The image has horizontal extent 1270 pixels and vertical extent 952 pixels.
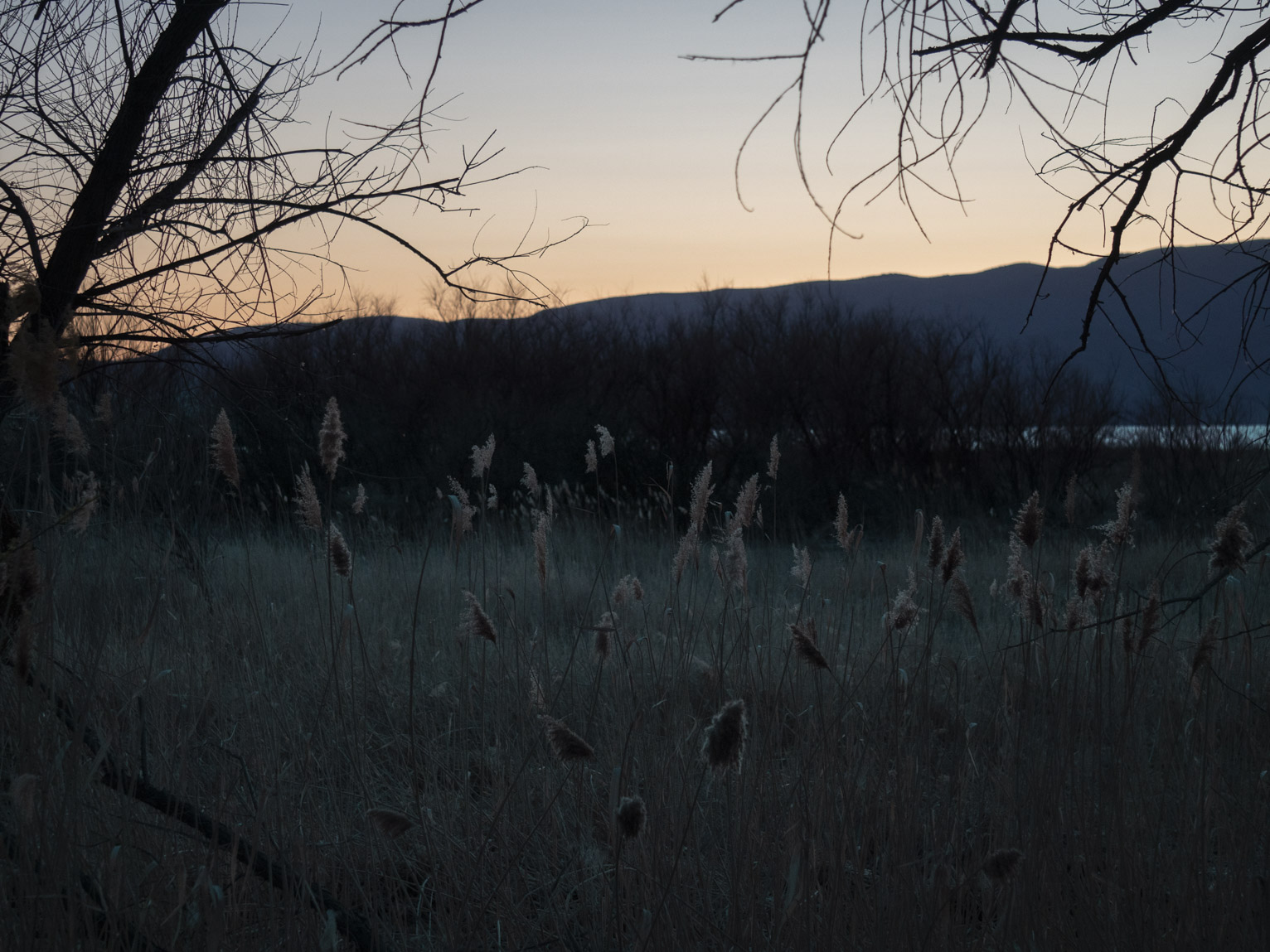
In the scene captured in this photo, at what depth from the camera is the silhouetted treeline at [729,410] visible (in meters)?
14.9

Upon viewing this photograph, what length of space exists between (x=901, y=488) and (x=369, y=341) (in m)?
10.5

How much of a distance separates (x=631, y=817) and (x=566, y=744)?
19 centimetres

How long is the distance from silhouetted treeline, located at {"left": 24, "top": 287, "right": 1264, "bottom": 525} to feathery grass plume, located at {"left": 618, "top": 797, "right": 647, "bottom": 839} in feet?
39.5

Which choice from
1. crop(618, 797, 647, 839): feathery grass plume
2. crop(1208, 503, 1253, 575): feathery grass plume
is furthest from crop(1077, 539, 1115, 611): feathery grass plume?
crop(618, 797, 647, 839): feathery grass plume

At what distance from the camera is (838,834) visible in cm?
216

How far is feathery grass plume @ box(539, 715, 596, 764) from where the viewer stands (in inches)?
55.7

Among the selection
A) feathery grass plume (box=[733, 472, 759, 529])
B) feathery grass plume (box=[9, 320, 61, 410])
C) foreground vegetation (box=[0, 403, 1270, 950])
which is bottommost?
foreground vegetation (box=[0, 403, 1270, 950])

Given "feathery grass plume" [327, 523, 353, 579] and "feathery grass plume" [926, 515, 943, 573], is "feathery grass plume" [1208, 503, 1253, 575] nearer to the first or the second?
"feathery grass plume" [926, 515, 943, 573]

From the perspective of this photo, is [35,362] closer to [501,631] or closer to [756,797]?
[756,797]

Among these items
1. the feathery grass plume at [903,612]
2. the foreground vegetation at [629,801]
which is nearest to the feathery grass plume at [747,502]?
the foreground vegetation at [629,801]

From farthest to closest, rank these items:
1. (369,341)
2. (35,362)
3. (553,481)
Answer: (369,341) < (553,481) < (35,362)

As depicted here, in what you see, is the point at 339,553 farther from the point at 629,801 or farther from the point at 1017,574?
the point at 1017,574

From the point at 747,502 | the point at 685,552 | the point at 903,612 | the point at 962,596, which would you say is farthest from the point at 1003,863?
the point at 685,552

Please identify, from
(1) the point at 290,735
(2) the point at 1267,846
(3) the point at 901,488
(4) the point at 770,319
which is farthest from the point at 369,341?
(2) the point at 1267,846
